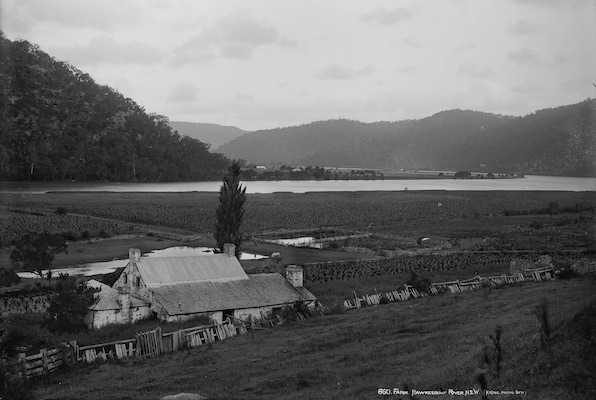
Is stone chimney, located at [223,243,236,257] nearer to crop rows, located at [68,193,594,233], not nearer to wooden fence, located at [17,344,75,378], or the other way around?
wooden fence, located at [17,344,75,378]

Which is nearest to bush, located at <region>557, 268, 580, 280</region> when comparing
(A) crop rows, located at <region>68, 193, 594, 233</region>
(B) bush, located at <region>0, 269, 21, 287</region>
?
(B) bush, located at <region>0, 269, 21, 287</region>

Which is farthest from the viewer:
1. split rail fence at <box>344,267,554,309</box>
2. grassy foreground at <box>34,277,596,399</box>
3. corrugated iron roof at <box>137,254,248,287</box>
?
split rail fence at <box>344,267,554,309</box>

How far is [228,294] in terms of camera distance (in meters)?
35.8

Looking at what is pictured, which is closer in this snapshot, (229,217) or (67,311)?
(67,311)

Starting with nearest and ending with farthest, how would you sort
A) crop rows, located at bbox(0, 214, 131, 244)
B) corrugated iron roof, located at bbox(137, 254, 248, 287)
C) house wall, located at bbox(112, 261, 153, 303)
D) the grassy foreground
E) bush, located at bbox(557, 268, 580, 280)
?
the grassy foreground, house wall, located at bbox(112, 261, 153, 303), corrugated iron roof, located at bbox(137, 254, 248, 287), bush, located at bbox(557, 268, 580, 280), crop rows, located at bbox(0, 214, 131, 244)

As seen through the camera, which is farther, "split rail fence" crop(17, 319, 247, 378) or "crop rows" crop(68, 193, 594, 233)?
"crop rows" crop(68, 193, 594, 233)

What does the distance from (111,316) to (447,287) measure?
1958 cm

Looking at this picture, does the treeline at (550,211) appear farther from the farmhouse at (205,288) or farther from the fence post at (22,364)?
the fence post at (22,364)

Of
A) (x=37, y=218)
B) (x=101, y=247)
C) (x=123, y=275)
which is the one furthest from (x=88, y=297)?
(x=37, y=218)

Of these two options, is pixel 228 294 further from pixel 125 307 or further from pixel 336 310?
pixel 336 310

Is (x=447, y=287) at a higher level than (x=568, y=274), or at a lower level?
lower

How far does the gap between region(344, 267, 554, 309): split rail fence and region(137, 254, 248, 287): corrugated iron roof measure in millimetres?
6831

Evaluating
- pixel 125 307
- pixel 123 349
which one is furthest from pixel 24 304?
pixel 123 349

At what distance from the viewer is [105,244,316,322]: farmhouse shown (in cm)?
3397
